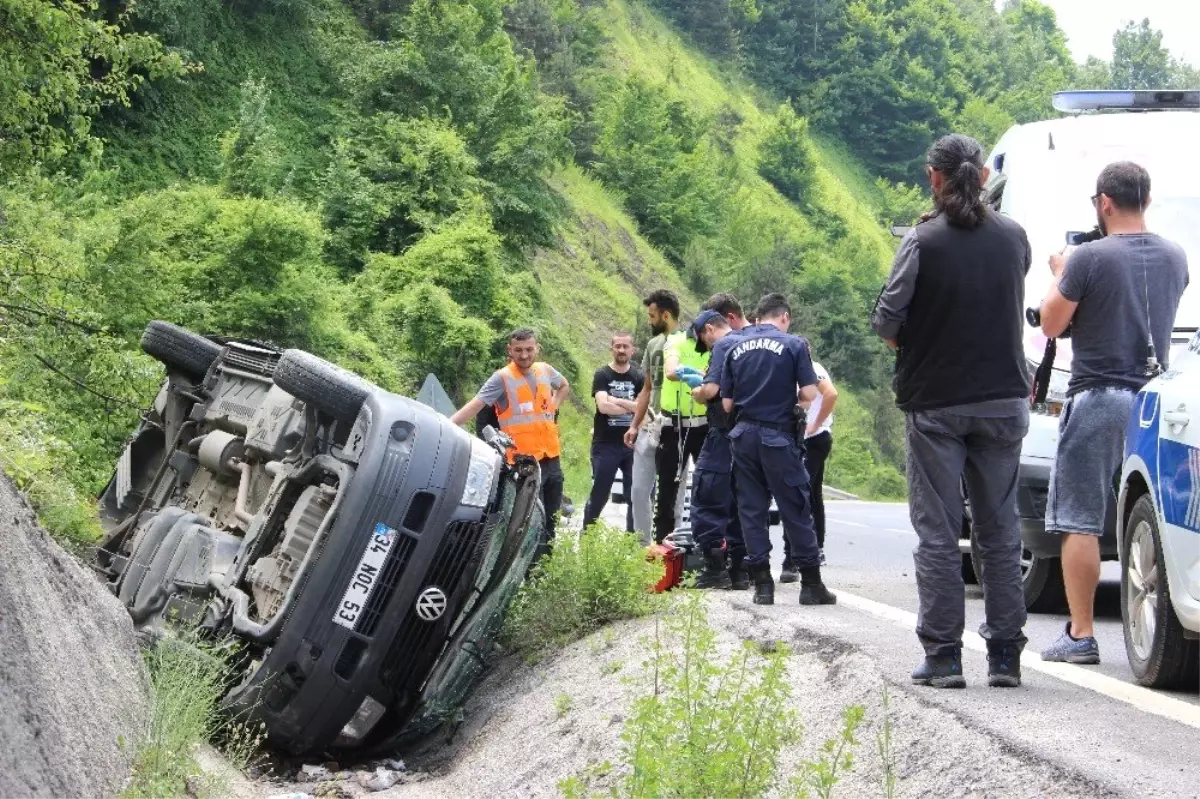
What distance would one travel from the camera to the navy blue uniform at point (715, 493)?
10.3m

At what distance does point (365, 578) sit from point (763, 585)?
2368 millimetres

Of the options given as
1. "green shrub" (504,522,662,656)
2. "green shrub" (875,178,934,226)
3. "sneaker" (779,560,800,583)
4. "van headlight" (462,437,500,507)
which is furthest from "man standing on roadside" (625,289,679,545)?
"green shrub" (875,178,934,226)

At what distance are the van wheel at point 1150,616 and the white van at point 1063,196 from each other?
7.97ft

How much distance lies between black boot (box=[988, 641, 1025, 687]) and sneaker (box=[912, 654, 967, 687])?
0.37 feet

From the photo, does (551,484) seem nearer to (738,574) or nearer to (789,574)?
(789,574)

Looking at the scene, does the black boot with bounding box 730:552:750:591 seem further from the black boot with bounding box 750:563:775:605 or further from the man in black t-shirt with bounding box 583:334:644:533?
the man in black t-shirt with bounding box 583:334:644:533

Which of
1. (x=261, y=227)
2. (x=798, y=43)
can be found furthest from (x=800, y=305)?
(x=798, y=43)

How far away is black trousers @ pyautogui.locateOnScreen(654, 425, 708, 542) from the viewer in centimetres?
1133

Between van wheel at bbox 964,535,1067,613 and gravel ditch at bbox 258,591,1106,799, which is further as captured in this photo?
van wheel at bbox 964,535,1067,613

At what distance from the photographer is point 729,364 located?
385 inches

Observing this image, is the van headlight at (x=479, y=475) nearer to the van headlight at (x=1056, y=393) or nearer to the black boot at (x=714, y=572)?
the black boot at (x=714, y=572)

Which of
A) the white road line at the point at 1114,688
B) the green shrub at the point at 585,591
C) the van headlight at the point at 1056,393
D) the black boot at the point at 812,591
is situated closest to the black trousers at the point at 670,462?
the green shrub at the point at 585,591

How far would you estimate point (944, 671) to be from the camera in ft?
20.6

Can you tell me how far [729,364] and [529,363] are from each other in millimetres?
2242
